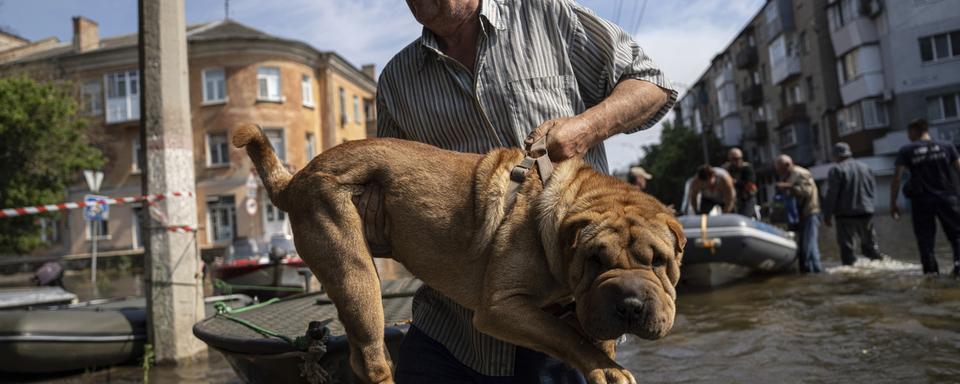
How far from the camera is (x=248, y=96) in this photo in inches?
1432

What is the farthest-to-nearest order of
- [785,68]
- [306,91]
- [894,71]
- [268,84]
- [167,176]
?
1. [785,68]
2. [306,91]
3. [894,71]
4. [268,84]
5. [167,176]

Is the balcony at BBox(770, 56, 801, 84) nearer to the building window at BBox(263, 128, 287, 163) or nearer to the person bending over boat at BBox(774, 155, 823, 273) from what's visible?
the building window at BBox(263, 128, 287, 163)

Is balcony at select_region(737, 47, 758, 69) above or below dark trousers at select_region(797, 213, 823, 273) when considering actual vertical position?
above

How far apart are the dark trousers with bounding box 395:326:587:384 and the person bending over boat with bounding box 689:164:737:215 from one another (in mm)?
10639

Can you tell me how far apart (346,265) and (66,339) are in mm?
6118

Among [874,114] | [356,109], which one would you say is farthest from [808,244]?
[356,109]

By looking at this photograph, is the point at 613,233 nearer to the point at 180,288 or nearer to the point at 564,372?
the point at 564,372

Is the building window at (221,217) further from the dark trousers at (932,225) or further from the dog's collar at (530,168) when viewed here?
the dog's collar at (530,168)

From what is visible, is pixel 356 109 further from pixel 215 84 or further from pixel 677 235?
pixel 677 235

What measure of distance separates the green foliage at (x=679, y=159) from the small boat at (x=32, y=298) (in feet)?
183

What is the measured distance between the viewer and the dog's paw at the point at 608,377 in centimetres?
170

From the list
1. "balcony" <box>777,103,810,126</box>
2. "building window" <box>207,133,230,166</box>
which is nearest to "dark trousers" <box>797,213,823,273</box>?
"building window" <box>207,133,230,166</box>

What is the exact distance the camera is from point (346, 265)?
2.04m

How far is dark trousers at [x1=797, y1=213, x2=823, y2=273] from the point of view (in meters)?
11.7
